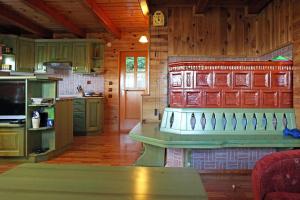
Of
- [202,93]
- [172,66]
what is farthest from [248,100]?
[172,66]

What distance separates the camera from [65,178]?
5.18ft

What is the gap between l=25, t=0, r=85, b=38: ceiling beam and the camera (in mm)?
5211

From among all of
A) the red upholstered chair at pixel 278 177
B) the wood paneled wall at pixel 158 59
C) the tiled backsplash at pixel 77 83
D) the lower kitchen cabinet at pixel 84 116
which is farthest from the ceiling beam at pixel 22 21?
the red upholstered chair at pixel 278 177

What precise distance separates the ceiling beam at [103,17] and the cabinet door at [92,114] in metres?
1.79

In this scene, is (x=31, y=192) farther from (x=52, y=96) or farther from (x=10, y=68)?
(x=10, y=68)

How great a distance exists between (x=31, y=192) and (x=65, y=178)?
25 cm

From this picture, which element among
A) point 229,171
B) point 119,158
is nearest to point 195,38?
point 119,158

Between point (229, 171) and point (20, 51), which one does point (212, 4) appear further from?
point (20, 51)

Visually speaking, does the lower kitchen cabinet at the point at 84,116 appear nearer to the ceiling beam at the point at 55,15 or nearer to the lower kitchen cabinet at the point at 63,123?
the lower kitchen cabinet at the point at 63,123

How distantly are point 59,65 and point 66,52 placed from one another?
42cm

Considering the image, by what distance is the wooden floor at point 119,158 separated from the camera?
3070 mm

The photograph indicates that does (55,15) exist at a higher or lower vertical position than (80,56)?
higher

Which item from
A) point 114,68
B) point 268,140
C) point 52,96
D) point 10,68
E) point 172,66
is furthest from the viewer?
point 114,68

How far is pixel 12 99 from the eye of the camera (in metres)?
4.52
